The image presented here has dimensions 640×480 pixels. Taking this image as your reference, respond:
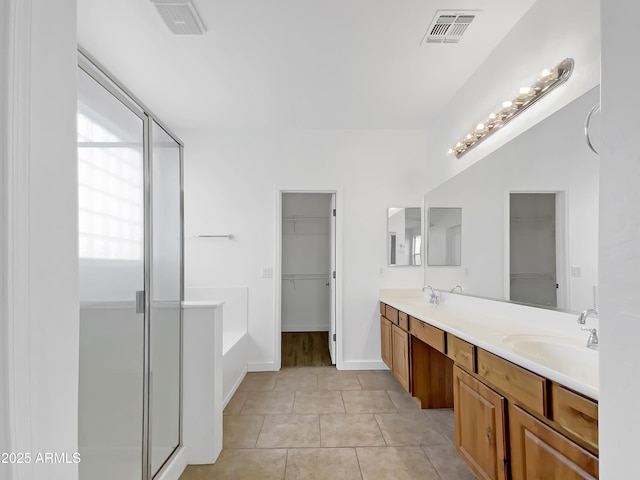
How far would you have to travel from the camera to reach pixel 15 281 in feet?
1.69

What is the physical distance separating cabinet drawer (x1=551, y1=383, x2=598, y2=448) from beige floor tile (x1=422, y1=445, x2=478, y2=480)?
1022mm

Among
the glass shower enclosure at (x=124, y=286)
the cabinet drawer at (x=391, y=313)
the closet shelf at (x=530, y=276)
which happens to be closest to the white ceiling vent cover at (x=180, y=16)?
the glass shower enclosure at (x=124, y=286)

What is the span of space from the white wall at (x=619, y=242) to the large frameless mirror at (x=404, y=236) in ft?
10.5

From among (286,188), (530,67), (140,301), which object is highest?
(530,67)

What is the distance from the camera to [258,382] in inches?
130

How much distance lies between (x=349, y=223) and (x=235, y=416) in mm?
2141

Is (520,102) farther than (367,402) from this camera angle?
No

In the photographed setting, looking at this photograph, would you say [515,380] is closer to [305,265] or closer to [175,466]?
[175,466]

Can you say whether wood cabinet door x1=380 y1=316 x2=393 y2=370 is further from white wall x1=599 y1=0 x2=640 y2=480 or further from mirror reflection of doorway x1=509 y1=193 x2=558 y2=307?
white wall x1=599 y1=0 x2=640 y2=480

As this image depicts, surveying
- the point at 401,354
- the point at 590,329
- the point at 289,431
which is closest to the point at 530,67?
the point at 590,329

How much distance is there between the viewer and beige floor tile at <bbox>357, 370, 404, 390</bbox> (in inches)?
125

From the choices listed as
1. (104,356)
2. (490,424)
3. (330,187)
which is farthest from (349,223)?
(104,356)

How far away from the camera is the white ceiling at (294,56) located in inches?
76.7

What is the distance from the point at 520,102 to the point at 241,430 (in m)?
2.81
